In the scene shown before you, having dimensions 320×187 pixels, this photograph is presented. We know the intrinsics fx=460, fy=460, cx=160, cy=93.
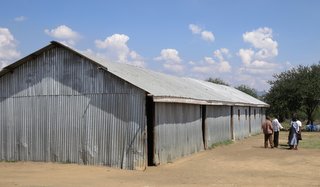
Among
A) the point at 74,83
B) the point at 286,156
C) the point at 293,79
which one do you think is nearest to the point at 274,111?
the point at 293,79

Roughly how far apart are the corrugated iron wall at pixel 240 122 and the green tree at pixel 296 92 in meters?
13.1

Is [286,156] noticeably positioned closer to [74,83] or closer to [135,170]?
[135,170]

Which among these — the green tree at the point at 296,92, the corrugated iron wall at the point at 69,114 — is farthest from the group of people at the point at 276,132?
the green tree at the point at 296,92

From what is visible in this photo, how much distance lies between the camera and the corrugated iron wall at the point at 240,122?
32.8 metres

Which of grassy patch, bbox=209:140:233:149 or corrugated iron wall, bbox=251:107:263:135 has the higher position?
corrugated iron wall, bbox=251:107:263:135

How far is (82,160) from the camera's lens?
17859mm

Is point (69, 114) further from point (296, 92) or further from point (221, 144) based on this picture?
point (296, 92)

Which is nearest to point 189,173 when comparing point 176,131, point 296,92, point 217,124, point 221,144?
point 176,131

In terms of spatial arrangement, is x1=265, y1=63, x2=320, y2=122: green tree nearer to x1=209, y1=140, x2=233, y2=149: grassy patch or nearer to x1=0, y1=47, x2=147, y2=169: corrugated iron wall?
x1=209, y1=140, x2=233, y2=149: grassy patch

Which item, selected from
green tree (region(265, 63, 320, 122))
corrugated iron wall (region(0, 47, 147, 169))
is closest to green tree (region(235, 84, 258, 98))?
green tree (region(265, 63, 320, 122))

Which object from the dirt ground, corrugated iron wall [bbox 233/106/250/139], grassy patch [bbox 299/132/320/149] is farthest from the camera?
corrugated iron wall [bbox 233/106/250/139]

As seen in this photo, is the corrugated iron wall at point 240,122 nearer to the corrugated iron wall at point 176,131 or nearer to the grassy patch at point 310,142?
the grassy patch at point 310,142

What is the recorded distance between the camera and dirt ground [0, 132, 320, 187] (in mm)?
13906

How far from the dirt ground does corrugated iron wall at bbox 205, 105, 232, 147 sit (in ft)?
13.6
